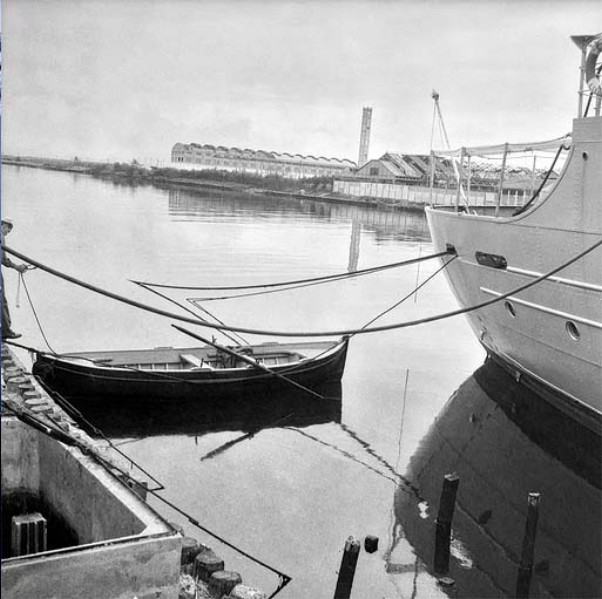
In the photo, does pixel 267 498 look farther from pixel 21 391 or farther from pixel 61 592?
pixel 61 592

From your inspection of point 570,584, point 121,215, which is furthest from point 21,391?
point 121,215

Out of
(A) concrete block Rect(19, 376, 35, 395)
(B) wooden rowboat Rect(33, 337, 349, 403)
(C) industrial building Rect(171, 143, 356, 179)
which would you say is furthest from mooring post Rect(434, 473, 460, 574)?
(C) industrial building Rect(171, 143, 356, 179)

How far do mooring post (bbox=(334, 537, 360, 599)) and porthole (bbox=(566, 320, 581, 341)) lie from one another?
5.82m

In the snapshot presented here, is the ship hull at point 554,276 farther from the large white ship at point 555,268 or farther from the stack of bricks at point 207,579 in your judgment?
the stack of bricks at point 207,579

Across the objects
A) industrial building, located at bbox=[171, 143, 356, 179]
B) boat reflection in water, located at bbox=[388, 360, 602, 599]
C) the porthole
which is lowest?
boat reflection in water, located at bbox=[388, 360, 602, 599]

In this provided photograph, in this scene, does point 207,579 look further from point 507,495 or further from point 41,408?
point 507,495

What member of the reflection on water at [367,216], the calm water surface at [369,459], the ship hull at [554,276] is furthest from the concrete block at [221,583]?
the reflection on water at [367,216]

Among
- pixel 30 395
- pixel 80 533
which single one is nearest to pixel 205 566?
pixel 80 533

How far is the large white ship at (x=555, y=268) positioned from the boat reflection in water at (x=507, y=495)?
0.77 metres

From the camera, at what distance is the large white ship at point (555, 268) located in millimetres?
10891

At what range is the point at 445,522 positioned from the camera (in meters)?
9.45

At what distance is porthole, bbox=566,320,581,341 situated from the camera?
38.2ft

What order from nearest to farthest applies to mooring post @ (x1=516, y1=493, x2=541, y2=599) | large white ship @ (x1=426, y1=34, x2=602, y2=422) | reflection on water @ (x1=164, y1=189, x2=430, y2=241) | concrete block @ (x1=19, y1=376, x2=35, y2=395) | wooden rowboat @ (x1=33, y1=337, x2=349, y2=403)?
1. mooring post @ (x1=516, y1=493, x2=541, y2=599)
2. concrete block @ (x1=19, y1=376, x2=35, y2=395)
3. large white ship @ (x1=426, y1=34, x2=602, y2=422)
4. wooden rowboat @ (x1=33, y1=337, x2=349, y2=403)
5. reflection on water @ (x1=164, y1=189, x2=430, y2=241)

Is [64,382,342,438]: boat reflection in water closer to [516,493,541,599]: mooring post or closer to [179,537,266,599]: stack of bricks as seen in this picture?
[179,537,266,599]: stack of bricks
